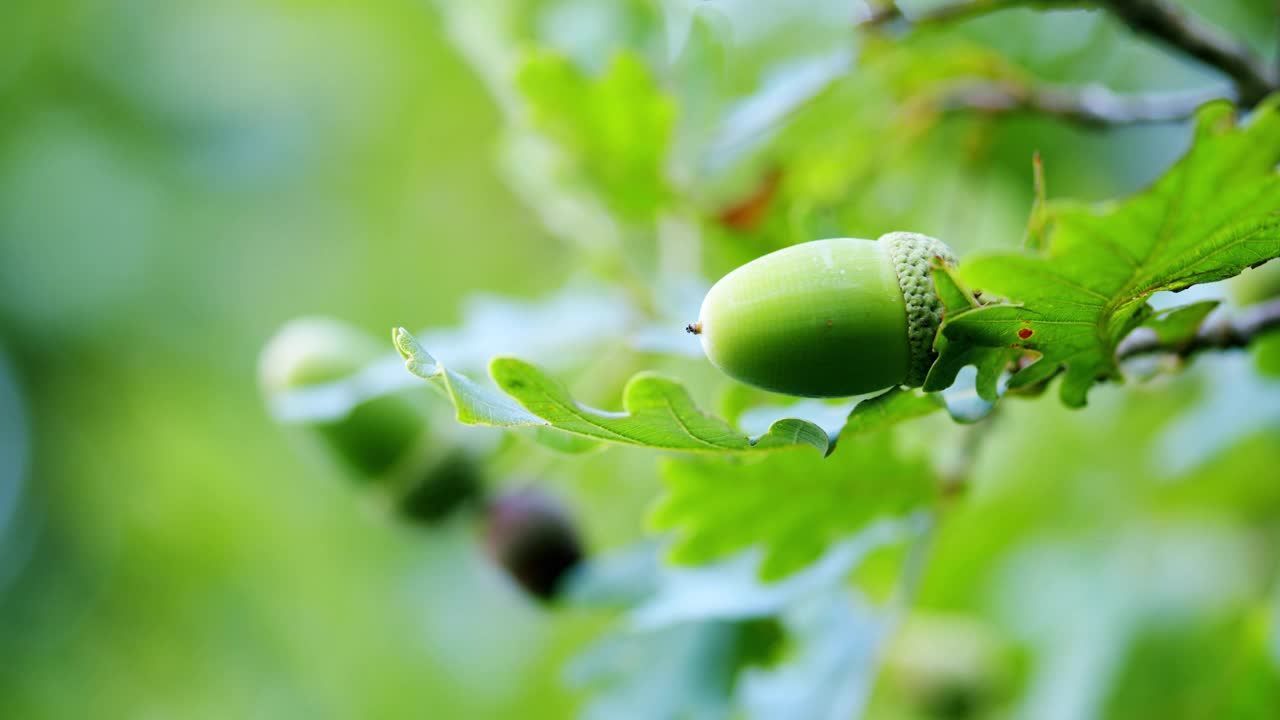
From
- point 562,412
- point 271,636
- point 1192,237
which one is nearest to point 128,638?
point 271,636

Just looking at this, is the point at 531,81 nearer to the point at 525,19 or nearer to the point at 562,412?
the point at 525,19

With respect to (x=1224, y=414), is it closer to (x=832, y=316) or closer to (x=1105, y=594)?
(x=1105, y=594)

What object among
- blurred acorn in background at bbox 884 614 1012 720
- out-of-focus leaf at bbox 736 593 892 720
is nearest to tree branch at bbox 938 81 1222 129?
out-of-focus leaf at bbox 736 593 892 720

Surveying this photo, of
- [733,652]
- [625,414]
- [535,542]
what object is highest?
[535,542]

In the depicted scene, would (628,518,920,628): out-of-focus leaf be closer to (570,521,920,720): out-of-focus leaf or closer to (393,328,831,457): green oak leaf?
(570,521,920,720): out-of-focus leaf

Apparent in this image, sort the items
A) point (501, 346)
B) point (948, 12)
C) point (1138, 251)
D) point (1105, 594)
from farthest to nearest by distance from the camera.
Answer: point (1105, 594) → point (501, 346) → point (948, 12) → point (1138, 251)

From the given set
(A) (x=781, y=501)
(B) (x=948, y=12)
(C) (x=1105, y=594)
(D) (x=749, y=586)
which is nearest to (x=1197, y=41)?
(B) (x=948, y=12)
